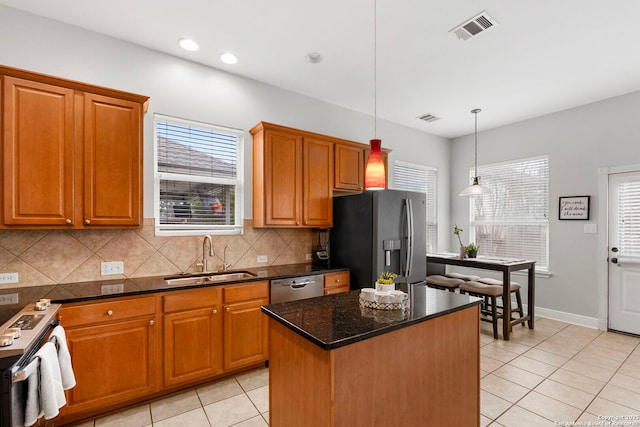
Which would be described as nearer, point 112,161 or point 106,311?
point 106,311

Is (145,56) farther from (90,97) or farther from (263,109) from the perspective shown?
(263,109)

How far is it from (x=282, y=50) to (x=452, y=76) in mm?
1933

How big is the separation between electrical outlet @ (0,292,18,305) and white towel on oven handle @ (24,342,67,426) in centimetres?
80

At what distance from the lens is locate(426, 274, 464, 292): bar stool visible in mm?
4440

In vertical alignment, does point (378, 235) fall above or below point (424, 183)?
below

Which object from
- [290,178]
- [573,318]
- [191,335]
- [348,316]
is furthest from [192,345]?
[573,318]

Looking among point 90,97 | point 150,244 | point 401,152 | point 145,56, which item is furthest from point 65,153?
point 401,152

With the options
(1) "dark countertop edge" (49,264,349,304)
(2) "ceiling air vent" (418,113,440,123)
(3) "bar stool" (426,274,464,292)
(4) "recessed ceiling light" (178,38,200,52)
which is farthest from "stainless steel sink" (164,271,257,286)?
(2) "ceiling air vent" (418,113,440,123)

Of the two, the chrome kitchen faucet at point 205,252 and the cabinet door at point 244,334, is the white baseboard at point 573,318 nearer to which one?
the cabinet door at point 244,334

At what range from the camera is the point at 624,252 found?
4.04 m

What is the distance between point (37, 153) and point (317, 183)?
8.14ft

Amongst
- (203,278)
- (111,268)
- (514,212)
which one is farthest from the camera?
(514,212)

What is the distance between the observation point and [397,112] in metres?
4.75

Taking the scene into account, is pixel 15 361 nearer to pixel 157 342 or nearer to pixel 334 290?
pixel 157 342
